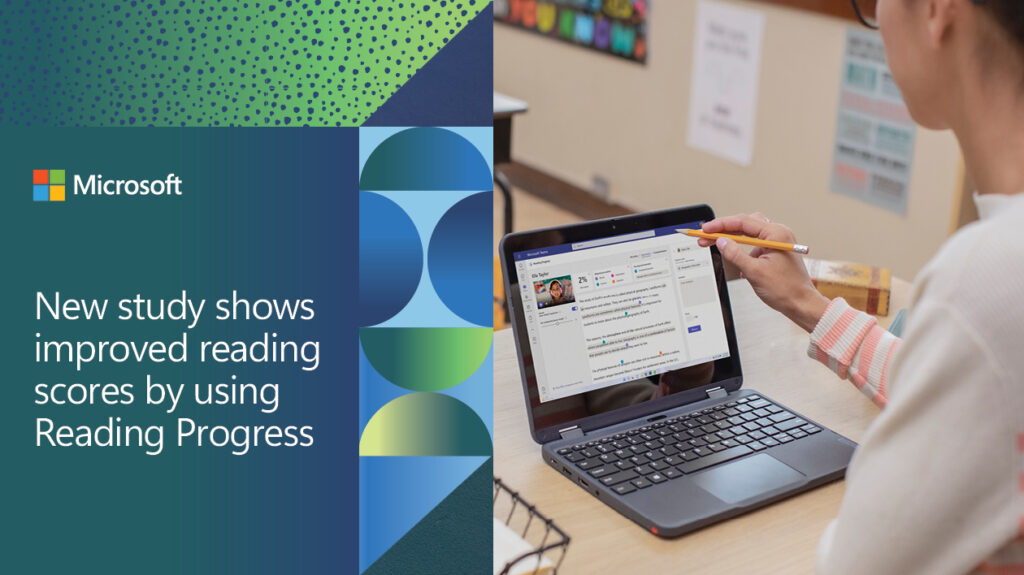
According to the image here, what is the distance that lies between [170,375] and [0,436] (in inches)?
4.7

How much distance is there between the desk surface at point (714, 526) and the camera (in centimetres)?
99

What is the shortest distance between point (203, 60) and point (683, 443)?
68cm

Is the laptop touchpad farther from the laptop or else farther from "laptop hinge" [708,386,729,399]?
"laptop hinge" [708,386,729,399]

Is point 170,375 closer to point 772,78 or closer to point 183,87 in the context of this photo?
point 183,87

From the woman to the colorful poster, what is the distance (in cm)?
254

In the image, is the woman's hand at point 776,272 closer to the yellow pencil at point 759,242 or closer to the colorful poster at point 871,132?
the yellow pencil at point 759,242

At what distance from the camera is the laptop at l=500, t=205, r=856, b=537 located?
112 cm

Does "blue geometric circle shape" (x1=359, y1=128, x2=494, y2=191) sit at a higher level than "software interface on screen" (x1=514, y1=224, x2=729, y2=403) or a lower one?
higher

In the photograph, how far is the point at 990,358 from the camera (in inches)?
24.0

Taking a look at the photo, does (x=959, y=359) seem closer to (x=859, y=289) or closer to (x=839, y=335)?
(x=839, y=335)

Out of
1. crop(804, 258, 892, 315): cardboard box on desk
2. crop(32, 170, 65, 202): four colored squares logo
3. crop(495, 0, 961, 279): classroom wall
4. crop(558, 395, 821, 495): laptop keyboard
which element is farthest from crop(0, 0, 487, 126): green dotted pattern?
crop(495, 0, 961, 279): classroom wall

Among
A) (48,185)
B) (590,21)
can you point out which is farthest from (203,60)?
(590,21)

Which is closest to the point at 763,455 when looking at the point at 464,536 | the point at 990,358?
the point at 464,536

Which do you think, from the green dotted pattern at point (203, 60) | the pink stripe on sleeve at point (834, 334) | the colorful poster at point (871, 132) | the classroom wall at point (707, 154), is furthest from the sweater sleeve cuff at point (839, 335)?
the colorful poster at point (871, 132)
